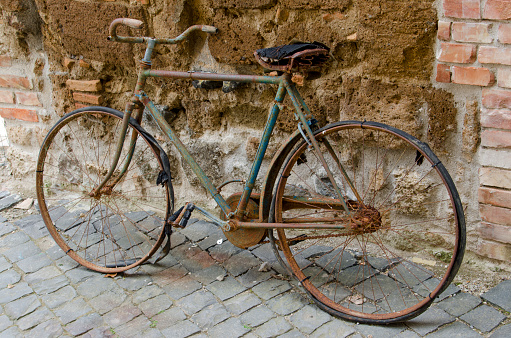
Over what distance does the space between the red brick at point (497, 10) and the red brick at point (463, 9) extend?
1.5 inches

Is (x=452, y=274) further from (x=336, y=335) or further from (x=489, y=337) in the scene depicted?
(x=336, y=335)

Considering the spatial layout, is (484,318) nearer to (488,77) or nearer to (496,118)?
(496,118)

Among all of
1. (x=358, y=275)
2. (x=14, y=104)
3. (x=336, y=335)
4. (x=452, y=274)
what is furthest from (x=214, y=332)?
(x=14, y=104)

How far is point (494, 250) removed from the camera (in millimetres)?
2734

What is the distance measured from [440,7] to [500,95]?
50 cm

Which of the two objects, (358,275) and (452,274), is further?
(358,275)

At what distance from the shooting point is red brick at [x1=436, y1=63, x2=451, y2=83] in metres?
2.56

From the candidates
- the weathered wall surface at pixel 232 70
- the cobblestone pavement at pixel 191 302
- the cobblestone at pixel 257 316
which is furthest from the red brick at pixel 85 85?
the cobblestone at pixel 257 316

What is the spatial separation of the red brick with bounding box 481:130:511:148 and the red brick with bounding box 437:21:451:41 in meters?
0.49

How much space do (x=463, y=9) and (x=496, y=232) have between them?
1.12 m

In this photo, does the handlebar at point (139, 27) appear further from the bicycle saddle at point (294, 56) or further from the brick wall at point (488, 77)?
the brick wall at point (488, 77)

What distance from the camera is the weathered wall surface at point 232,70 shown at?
266cm

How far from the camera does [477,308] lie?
2549mm

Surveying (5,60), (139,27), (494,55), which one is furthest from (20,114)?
(494,55)
